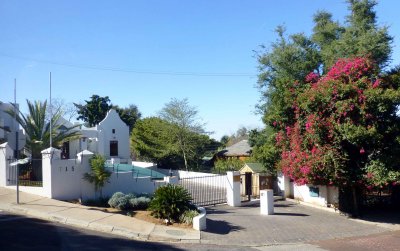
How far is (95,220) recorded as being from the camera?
12.6 metres

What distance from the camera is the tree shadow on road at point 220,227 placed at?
13189 mm

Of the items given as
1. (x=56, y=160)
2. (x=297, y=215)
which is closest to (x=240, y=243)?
(x=297, y=215)

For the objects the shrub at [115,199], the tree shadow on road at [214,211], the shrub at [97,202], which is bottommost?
the tree shadow on road at [214,211]

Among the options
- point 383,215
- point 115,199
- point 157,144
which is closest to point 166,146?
point 157,144

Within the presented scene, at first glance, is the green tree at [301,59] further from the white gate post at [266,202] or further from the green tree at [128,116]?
the green tree at [128,116]

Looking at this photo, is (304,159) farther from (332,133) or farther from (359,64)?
(359,64)

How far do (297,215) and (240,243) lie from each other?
535cm

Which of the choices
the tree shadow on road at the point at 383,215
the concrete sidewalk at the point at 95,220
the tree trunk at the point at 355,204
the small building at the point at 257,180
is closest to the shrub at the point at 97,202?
the concrete sidewalk at the point at 95,220

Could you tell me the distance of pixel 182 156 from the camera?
37.7 metres

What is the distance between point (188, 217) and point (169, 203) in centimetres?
81

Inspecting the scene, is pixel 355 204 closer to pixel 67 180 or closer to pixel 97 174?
pixel 97 174

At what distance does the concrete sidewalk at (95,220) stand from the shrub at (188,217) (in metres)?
0.57

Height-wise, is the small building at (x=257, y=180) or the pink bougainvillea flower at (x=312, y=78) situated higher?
the pink bougainvillea flower at (x=312, y=78)

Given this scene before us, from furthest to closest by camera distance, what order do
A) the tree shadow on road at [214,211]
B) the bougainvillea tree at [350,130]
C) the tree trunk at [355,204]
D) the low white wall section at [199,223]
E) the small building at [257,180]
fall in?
the small building at [257,180] → the tree trunk at [355,204] → the tree shadow on road at [214,211] → the bougainvillea tree at [350,130] → the low white wall section at [199,223]
